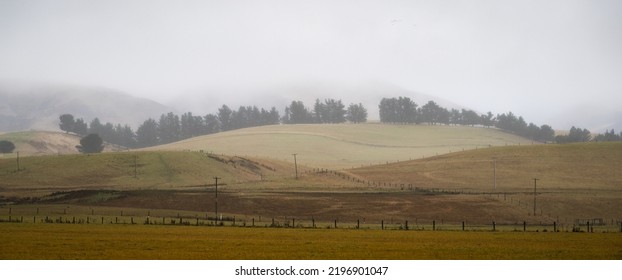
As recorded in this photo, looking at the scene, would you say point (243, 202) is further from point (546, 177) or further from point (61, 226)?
point (546, 177)

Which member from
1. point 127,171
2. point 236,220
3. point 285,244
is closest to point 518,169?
point 236,220

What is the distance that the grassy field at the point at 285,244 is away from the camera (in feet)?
126

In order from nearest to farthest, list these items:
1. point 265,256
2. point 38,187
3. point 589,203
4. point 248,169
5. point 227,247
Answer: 1. point 265,256
2. point 227,247
3. point 589,203
4. point 38,187
5. point 248,169

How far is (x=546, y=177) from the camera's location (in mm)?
116250

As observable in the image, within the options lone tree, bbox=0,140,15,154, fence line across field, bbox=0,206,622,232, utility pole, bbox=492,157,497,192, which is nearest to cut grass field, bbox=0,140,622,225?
utility pole, bbox=492,157,497,192

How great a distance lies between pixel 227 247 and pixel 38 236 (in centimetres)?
1301

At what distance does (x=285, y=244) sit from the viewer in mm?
44719

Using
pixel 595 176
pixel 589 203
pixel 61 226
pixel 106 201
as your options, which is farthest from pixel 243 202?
pixel 595 176

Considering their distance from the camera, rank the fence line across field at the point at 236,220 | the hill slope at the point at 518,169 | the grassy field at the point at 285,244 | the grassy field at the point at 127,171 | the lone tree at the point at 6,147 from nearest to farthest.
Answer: the grassy field at the point at 285,244
the fence line across field at the point at 236,220
the hill slope at the point at 518,169
the grassy field at the point at 127,171
the lone tree at the point at 6,147

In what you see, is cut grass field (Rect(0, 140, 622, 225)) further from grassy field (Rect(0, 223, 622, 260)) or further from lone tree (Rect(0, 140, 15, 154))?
lone tree (Rect(0, 140, 15, 154))

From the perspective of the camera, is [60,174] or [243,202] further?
[60,174]

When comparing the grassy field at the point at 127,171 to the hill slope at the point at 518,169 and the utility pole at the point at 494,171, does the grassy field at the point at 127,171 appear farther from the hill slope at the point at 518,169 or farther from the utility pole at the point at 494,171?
the utility pole at the point at 494,171

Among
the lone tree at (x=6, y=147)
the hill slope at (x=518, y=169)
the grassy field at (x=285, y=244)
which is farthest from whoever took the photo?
the lone tree at (x=6, y=147)

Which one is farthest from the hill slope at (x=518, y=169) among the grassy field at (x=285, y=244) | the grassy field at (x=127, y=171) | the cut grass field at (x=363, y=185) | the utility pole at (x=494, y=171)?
the grassy field at (x=285, y=244)
